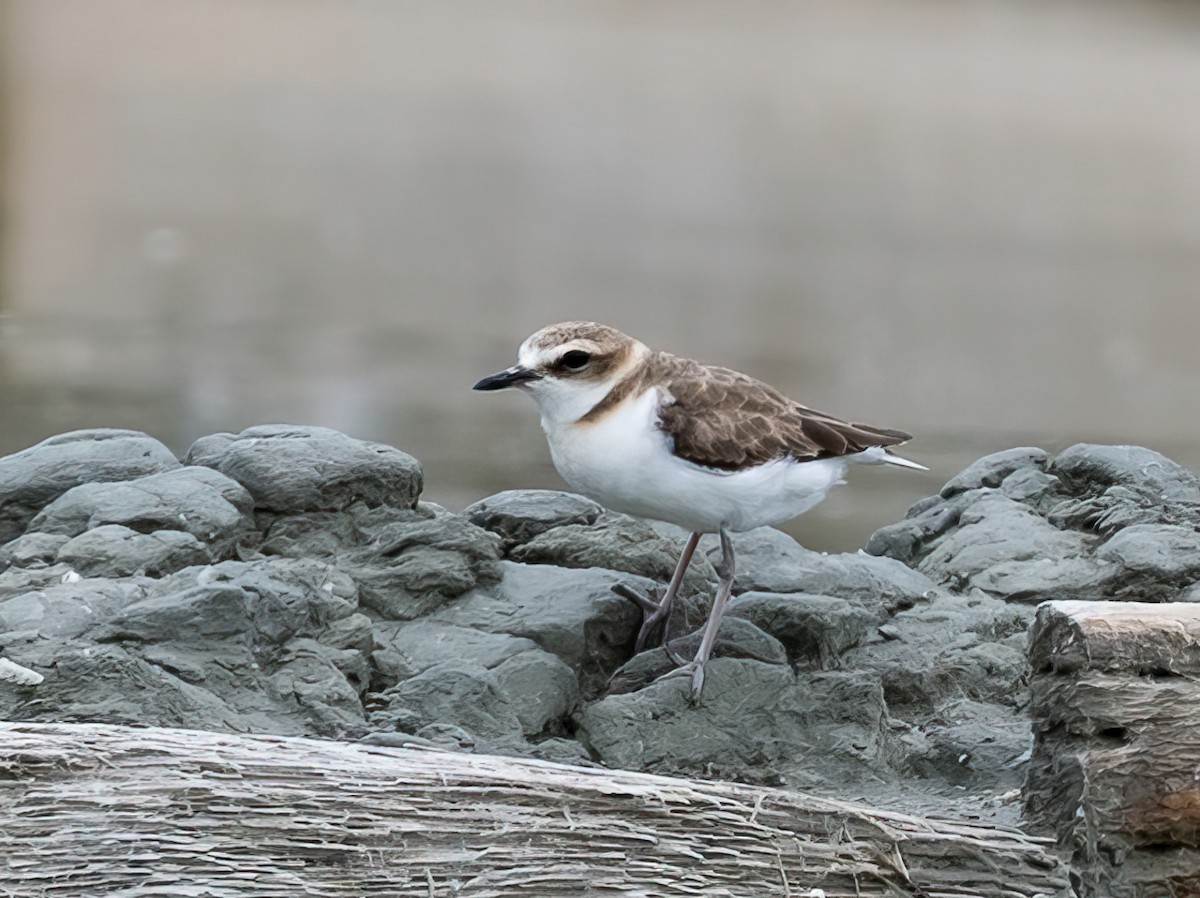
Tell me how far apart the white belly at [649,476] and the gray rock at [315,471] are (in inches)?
25.7

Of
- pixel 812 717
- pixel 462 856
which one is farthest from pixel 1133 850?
pixel 462 856

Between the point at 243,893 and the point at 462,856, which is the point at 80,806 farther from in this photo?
the point at 462,856

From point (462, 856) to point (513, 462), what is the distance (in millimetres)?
3516

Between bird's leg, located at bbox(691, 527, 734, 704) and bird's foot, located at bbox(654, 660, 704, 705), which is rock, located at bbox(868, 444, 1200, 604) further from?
bird's foot, located at bbox(654, 660, 704, 705)

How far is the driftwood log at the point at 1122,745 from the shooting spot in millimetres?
2088

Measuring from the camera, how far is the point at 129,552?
2.99 metres

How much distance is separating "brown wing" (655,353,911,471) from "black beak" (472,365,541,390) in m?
0.28

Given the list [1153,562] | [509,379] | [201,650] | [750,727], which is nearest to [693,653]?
[750,727]

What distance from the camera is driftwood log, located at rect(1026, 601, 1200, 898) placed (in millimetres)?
2088

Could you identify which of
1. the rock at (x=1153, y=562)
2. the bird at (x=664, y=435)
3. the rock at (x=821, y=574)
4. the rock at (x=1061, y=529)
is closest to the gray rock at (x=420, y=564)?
the bird at (x=664, y=435)

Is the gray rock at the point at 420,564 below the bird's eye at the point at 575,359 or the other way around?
below

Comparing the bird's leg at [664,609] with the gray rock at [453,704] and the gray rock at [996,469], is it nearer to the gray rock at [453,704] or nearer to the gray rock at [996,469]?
the gray rock at [453,704]

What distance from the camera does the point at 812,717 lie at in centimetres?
274

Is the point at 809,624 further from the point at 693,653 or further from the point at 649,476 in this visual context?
the point at 649,476
